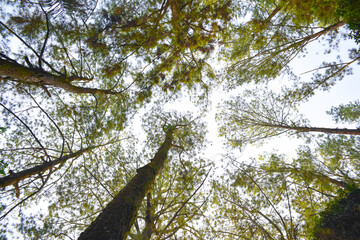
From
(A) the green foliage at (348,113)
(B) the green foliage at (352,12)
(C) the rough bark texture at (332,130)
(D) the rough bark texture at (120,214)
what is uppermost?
(A) the green foliage at (348,113)

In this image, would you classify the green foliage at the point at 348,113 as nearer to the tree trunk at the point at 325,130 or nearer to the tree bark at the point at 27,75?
the tree trunk at the point at 325,130

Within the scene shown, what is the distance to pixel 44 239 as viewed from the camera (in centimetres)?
440

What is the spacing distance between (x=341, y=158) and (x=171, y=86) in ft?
23.7

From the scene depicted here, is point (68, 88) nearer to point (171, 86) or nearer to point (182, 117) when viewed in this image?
point (171, 86)

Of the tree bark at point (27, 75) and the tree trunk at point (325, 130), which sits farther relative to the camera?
the tree trunk at point (325, 130)

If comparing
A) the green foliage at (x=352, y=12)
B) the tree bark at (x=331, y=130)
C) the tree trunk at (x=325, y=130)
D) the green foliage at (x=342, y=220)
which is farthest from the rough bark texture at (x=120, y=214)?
the tree bark at (x=331, y=130)

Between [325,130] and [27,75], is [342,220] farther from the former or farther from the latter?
[27,75]

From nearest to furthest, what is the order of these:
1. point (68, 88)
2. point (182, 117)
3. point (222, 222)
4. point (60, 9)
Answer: point (60, 9) → point (68, 88) → point (222, 222) → point (182, 117)

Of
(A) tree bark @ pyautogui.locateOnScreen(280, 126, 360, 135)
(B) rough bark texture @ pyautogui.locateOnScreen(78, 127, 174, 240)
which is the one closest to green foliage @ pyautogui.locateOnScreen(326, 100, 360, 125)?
(A) tree bark @ pyautogui.locateOnScreen(280, 126, 360, 135)

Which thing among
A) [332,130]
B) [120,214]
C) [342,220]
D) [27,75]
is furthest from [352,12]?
[27,75]

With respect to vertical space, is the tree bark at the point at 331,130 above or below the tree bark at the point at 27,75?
above

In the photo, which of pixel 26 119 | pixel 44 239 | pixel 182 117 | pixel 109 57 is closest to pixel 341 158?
pixel 182 117

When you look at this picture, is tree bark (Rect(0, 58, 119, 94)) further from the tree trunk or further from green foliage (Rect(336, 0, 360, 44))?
the tree trunk

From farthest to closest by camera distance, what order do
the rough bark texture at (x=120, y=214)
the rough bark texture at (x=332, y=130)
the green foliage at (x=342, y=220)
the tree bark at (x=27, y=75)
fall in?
the rough bark texture at (x=332, y=130), the tree bark at (x=27, y=75), the green foliage at (x=342, y=220), the rough bark texture at (x=120, y=214)
